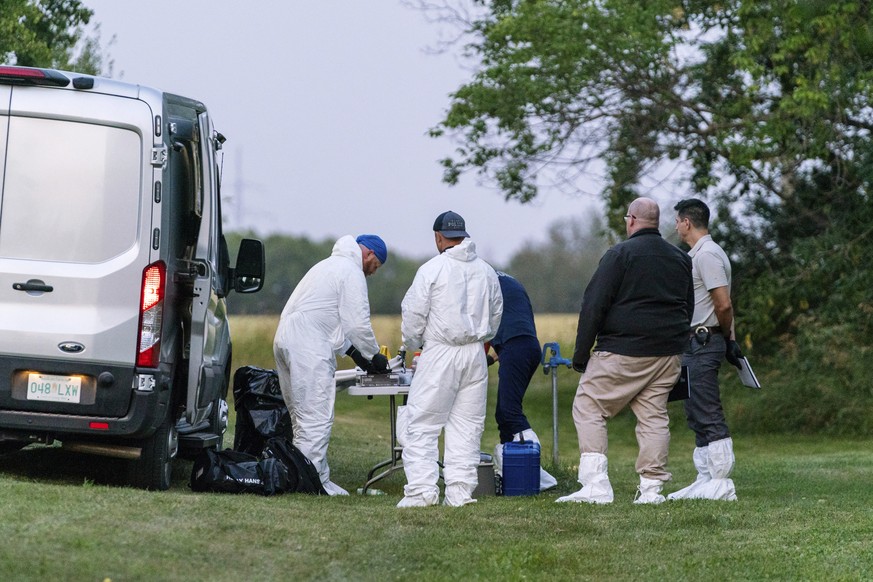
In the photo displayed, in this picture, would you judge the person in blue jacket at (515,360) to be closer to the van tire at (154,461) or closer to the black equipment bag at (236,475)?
the black equipment bag at (236,475)

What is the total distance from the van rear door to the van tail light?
5 cm

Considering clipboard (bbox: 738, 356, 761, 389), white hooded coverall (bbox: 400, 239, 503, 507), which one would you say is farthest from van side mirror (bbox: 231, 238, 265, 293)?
clipboard (bbox: 738, 356, 761, 389)

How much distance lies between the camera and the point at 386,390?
29.5 ft

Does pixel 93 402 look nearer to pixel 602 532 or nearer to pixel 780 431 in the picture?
pixel 602 532

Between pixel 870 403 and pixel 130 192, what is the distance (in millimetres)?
11547

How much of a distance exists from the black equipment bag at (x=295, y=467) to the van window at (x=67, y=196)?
2.08 metres

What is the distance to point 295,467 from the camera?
8.86 meters

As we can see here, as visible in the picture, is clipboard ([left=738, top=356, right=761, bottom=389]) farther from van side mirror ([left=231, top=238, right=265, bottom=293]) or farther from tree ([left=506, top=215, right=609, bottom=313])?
tree ([left=506, top=215, right=609, bottom=313])

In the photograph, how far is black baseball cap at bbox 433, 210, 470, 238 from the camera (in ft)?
28.0

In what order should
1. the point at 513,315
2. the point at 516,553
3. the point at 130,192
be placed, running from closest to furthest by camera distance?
the point at 516,553 < the point at 130,192 < the point at 513,315

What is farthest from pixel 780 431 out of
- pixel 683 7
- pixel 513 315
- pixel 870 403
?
pixel 513 315

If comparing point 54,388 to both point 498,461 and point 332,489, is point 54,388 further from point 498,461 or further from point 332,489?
point 498,461

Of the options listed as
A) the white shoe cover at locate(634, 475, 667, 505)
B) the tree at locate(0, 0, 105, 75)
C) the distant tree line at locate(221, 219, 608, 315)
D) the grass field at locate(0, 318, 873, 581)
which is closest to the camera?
the grass field at locate(0, 318, 873, 581)

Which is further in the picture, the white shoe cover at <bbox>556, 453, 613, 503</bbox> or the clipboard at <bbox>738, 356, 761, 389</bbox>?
the clipboard at <bbox>738, 356, 761, 389</bbox>
